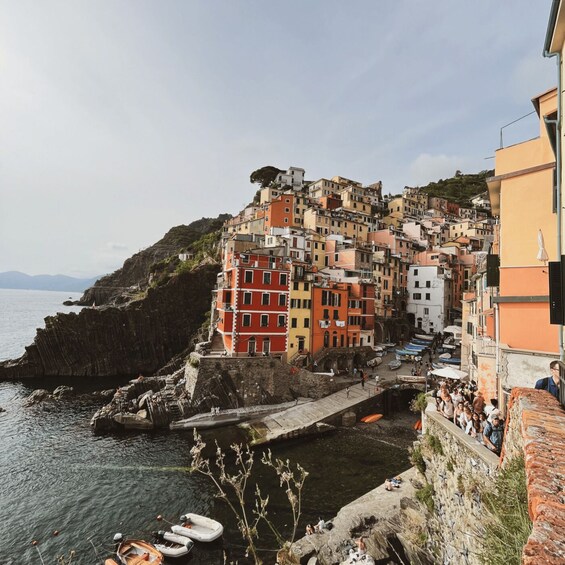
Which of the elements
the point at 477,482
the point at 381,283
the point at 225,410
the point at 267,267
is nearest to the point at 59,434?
the point at 225,410

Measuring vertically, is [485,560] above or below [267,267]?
below

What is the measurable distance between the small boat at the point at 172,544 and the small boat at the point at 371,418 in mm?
20266

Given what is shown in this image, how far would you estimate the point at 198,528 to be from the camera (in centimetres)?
1819

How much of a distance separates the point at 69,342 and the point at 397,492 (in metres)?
56.0

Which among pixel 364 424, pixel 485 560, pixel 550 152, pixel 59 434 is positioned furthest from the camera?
pixel 364 424

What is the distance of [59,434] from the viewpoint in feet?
99.2

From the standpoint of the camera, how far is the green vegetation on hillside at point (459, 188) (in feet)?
395

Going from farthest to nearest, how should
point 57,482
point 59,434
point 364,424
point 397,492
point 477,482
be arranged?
point 364,424
point 59,434
point 57,482
point 397,492
point 477,482

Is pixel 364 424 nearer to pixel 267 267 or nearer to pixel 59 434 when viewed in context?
pixel 267 267

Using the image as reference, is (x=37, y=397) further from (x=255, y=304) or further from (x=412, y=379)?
(x=412, y=379)

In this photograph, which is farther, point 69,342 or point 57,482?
point 69,342

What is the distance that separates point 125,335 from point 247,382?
116ft

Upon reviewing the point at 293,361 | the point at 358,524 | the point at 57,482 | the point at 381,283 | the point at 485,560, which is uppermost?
the point at 381,283

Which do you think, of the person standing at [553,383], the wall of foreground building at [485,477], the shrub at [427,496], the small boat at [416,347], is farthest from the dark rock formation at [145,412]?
the small boat at [416,347]
